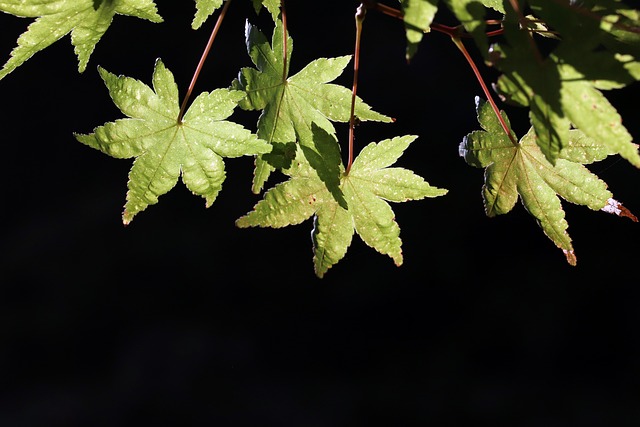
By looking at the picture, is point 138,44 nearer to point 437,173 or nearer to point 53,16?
point 437,173

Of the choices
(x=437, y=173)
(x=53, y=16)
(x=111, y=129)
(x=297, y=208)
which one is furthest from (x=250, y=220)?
(x=437, y=173)

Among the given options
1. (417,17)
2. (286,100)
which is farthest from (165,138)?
(417,17)

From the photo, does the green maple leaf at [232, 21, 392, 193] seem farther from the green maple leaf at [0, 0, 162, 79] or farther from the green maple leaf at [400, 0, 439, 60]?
the green maple leaf at [400, 0, 439, 60]

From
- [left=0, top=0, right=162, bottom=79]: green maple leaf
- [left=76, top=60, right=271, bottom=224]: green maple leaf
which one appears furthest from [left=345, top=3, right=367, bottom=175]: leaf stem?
[left=0, top=0, right=162, bottom=79]: green maple leaf

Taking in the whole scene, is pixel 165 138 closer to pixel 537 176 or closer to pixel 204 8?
pixel 204 8

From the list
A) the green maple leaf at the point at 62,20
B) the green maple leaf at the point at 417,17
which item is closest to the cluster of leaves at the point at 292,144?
the green maple leaf at the point at 62,20
